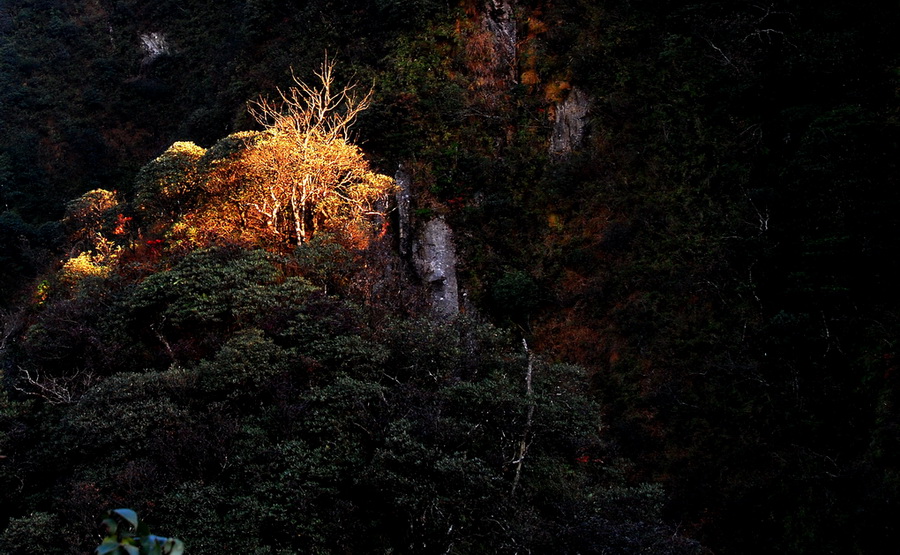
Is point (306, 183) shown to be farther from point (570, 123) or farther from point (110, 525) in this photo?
point (110, 525)

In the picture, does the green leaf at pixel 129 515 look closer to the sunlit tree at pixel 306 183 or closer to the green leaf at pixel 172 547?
the green leaf at pixel 172 547

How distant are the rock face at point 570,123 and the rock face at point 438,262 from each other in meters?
4.29

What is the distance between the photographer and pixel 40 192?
99.9ft

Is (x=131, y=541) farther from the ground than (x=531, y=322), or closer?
farther from the ground

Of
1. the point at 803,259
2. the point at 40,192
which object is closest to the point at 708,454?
the point at 803,259

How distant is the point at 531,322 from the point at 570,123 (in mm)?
6462

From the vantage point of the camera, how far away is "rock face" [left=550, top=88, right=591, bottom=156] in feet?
62.5

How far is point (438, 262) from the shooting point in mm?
18312

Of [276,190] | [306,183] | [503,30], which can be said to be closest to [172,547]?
[306,183]

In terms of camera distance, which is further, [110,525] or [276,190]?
[276,190]

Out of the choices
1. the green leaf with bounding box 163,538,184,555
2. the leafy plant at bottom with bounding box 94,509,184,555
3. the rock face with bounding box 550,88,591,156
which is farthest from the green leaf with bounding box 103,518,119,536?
the rock face with bounding box 550,88,591,156

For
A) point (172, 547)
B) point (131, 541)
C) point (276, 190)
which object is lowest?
point (276, 190)

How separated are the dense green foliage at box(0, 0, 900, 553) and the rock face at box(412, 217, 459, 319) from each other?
0.53 metres

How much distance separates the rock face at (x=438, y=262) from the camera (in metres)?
18.0
